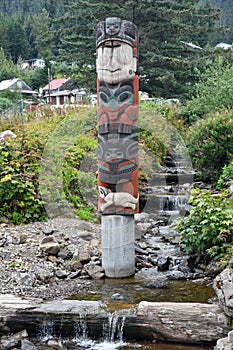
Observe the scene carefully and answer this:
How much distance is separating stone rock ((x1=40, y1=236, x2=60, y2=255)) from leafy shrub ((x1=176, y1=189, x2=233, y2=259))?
229 cm

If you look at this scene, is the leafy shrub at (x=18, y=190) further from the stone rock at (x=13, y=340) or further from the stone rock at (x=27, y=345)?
the stone rock at (x=27, y=345)

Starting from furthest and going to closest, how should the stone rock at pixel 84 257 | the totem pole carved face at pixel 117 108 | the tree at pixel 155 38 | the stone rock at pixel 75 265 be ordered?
the tree at pixel 155 38 → the stone rock at pixel 84 257 → the stone rock at pixel 75 265 → the totem pole carved face at pixel 117 108

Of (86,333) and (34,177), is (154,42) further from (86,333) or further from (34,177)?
(86,333)

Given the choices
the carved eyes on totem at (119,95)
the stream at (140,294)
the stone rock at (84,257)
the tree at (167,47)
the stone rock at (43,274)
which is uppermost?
the tree at (167,47)

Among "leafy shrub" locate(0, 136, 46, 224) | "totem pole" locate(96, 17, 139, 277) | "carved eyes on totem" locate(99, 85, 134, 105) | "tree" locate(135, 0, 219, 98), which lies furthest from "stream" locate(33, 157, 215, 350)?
"tree" locate(135, 0, 219, 98)

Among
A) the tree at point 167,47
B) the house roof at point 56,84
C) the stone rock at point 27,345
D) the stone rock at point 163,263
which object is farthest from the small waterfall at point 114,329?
the house roof at point 56,84

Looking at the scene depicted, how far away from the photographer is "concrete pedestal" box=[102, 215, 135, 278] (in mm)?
7922

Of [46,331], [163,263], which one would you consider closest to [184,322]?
[46,331]

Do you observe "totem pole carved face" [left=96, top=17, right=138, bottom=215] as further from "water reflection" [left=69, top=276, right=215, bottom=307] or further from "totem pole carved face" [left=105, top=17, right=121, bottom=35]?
"water reflection" [left=69, top=276, right=215, bottom=307]

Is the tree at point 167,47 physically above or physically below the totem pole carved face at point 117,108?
above

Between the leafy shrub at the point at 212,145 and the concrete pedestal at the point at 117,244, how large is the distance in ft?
22.0

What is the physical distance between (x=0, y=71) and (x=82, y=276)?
46.5 m

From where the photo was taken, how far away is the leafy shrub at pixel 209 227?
25.6 feet

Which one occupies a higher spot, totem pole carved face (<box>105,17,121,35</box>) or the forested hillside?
the forested hillside
